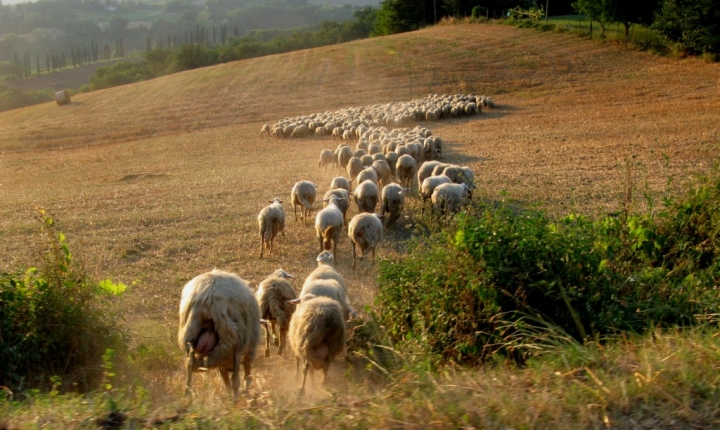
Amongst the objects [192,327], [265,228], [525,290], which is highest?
[525,290]

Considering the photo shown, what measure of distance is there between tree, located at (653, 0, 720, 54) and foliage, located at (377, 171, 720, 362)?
1519 inches

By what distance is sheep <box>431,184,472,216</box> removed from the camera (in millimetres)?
11180

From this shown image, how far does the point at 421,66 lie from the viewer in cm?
4569

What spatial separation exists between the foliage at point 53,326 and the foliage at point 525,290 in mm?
3085

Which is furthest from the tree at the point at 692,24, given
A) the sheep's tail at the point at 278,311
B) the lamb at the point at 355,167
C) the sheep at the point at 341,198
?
the sheep's tail at the point at 278,311

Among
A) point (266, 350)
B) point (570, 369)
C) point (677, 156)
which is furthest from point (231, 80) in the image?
point (570, 369)

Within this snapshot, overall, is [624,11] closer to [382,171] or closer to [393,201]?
[382,171]

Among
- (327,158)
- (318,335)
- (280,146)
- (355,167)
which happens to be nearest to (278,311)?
(318,335)

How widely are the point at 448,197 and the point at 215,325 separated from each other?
6.60m

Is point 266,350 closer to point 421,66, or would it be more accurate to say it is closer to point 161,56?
point 421,66

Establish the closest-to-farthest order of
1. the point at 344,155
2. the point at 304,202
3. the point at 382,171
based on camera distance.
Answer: the point at 304,202 < the point at 382,171 < the point at 344,155

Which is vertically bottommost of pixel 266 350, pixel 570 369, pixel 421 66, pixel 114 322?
pixel 266 350

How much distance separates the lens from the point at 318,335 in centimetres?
598

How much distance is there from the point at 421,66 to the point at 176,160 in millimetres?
26023
